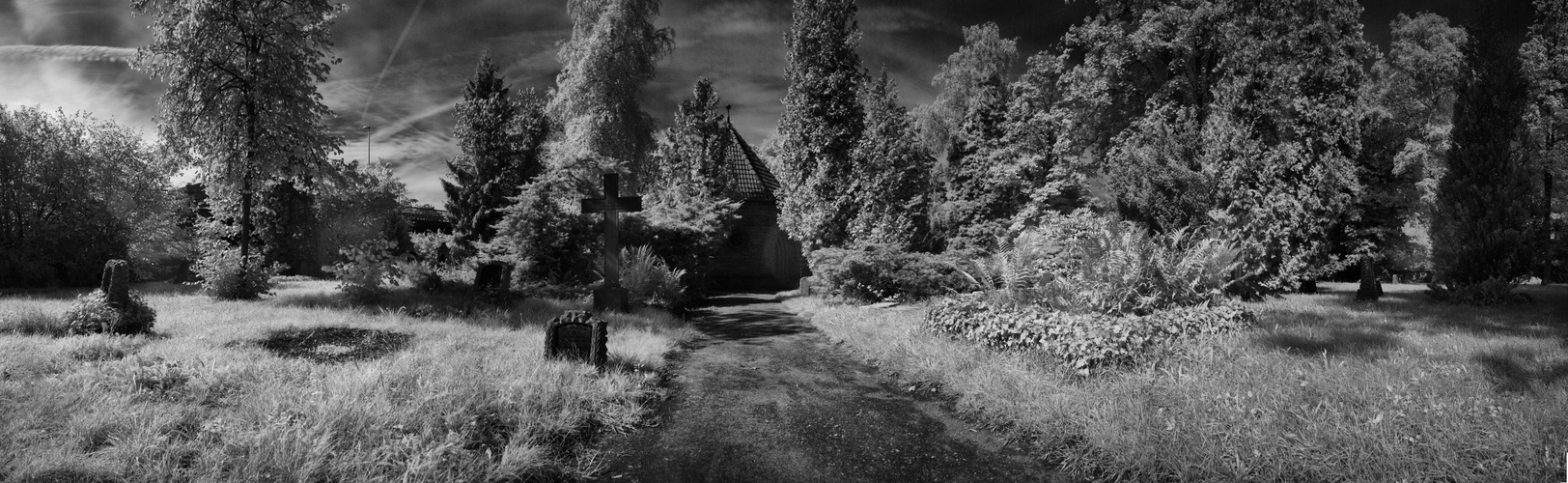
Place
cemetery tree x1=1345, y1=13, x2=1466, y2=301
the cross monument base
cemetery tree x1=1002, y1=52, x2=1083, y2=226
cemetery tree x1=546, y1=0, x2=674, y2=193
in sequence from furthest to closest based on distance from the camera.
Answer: cemetery tree x1=546, y1=0, x2=674, y2=193
cemetery tree x1=1002, y1=52, x2=1083, y2=226
cemetery tree x1=1345, y1=13, x2=1466, y2=301
the cross monument base

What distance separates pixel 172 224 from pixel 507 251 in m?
11.4

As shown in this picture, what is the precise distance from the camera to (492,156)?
2455 cm

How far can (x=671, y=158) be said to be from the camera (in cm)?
2784

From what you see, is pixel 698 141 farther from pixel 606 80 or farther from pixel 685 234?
pixel 685 234

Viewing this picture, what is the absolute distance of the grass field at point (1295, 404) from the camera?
3350 mm

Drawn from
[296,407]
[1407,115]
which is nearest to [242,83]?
[296,407]

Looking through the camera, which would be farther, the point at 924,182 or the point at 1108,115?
the point at 1108,115

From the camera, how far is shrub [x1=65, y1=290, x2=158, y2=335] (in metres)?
7.15

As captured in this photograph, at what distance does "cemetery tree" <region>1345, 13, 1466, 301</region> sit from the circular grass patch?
2582cm

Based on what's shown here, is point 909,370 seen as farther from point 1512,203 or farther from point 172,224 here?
point 172,224

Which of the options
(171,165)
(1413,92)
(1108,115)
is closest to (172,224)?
(171,165)

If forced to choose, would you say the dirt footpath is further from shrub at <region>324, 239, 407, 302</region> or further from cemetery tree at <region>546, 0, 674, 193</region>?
cemetery tree at <region>546, 0, 674, 193</region>

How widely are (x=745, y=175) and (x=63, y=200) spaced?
66.6ft

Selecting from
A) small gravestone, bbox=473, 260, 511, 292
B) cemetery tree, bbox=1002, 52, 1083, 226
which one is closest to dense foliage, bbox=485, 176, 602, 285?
small gravestone, bbox=473, 260, 511, 292
